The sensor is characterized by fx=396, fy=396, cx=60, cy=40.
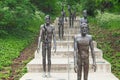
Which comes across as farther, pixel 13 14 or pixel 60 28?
pixel 13 14

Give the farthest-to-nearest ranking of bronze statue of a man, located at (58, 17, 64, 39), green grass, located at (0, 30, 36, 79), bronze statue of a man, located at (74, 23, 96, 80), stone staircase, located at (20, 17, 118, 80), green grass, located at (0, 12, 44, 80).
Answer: bronze statue of a man, located at (58, 17, 64, 39)
green grass, located at (0, 30, 36, 79)
green grass, located at (0, 12, 44, 80)
stone staircase, located at (20, 17, 118, 80)
bronze statue of a man, located at (74, 23, 96, 80)

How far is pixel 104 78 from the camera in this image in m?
15.5

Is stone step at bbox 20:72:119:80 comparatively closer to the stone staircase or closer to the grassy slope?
the stone staircase

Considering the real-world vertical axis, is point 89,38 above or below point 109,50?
above

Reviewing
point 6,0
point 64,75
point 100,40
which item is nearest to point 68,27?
point 100,40

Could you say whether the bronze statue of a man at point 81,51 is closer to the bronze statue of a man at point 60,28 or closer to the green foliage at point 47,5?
the bronze statue of a man at point 60,28

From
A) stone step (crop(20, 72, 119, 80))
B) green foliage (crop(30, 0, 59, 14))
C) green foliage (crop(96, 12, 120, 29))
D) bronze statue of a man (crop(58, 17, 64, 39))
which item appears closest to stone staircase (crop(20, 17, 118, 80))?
stone step (crop(20, 72, 119, 80))

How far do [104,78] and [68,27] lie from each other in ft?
51.3

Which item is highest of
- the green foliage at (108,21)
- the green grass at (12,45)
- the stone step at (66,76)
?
→ the green foliage at (108,21)

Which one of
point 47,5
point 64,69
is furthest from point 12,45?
point 47,5

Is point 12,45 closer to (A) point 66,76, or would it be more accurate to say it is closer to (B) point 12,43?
(B) point 12,43

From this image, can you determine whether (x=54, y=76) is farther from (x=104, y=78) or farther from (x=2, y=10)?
(x=2, y=10)

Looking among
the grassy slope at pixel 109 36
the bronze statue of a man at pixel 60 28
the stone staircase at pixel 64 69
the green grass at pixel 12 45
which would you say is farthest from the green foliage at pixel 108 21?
the stone staircase at pixel 64 69

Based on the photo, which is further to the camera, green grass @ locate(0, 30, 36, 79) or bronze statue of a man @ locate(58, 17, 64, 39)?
bronze statue of a man @ locate(58, 17, 64, 39)
